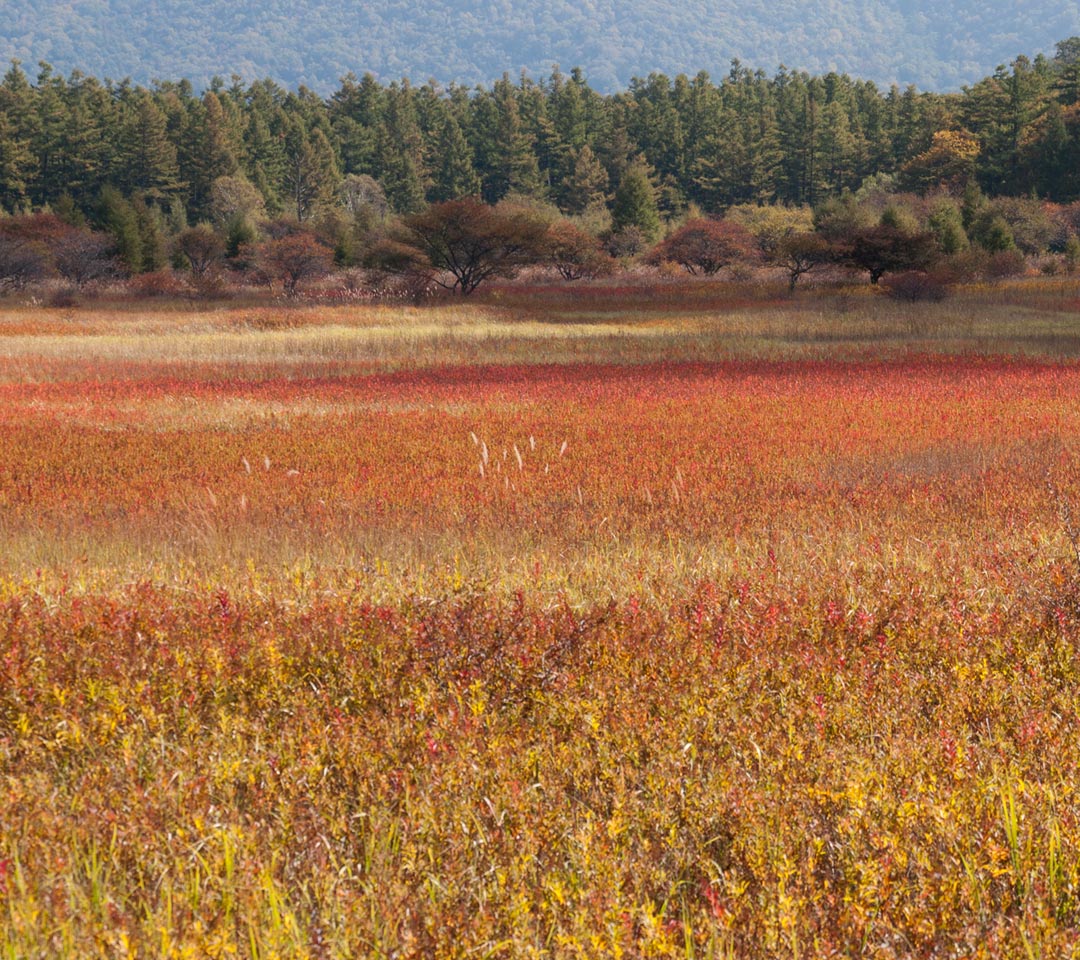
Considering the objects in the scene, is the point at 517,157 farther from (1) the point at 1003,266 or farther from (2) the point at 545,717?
(2) the point at 545,717

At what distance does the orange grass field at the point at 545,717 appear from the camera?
278cm

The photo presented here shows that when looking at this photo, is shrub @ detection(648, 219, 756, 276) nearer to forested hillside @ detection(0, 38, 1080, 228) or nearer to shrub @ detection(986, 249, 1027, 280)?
shrub @ detection(986, 249, 1027, 280)

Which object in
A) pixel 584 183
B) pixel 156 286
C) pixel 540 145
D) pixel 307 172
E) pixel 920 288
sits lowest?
pixel 920 288

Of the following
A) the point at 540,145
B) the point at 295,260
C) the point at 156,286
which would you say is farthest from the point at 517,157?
the point at 156,286

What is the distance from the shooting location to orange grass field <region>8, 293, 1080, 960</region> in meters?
2.78

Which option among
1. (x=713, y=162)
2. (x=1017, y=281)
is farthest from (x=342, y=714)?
(x=713, y=162)

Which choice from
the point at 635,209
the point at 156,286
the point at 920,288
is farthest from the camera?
the point at 635,209

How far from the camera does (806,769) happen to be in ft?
11.6

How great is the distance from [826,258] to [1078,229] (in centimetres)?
3121

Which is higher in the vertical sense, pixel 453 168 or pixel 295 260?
pixel 453 168

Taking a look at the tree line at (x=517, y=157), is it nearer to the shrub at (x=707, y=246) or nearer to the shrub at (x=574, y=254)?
the shrub at (x=574, y=254)

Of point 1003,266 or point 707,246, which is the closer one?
point 1003,266

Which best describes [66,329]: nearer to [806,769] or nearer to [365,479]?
[365,479]

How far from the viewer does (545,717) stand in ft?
14.0
